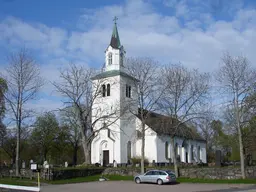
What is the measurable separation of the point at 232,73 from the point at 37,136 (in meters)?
40.6

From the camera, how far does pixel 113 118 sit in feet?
173

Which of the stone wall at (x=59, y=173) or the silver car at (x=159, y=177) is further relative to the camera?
the stone wall at (x=59, y=173)

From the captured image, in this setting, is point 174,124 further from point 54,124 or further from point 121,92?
point 54,124

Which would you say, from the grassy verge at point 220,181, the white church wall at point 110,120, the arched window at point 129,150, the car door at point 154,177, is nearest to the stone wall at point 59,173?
the car door at point 154,177

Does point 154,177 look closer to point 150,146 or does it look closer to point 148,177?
point 148,177

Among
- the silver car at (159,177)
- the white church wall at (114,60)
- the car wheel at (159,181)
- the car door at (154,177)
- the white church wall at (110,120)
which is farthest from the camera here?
the white church wall at (114,60)

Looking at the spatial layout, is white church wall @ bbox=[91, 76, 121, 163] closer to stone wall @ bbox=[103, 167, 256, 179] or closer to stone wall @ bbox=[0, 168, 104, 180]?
stone wall @ bbox=[0, 168, 104, 180]

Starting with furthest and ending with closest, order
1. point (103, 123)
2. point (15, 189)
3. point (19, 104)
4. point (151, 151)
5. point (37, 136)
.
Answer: point (37, 136)
point (151, 151)
point (103, 123)
point (19, 104)
point (15, 189)

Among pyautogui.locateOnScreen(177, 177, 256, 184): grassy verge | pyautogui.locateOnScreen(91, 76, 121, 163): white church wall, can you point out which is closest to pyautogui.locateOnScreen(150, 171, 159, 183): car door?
pyautogui.locateOnScreen(177, 177, 256, 184): grassy verge

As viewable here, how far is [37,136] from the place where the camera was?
201ft

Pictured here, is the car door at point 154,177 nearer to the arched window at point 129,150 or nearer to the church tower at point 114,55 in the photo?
the arched window at point 129,150

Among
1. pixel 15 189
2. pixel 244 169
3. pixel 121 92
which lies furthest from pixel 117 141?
pixel 15 189

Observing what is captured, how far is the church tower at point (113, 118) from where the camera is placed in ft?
172

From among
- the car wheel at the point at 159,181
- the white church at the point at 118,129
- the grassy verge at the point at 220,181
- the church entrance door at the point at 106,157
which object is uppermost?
the white church at the point at 118,129
